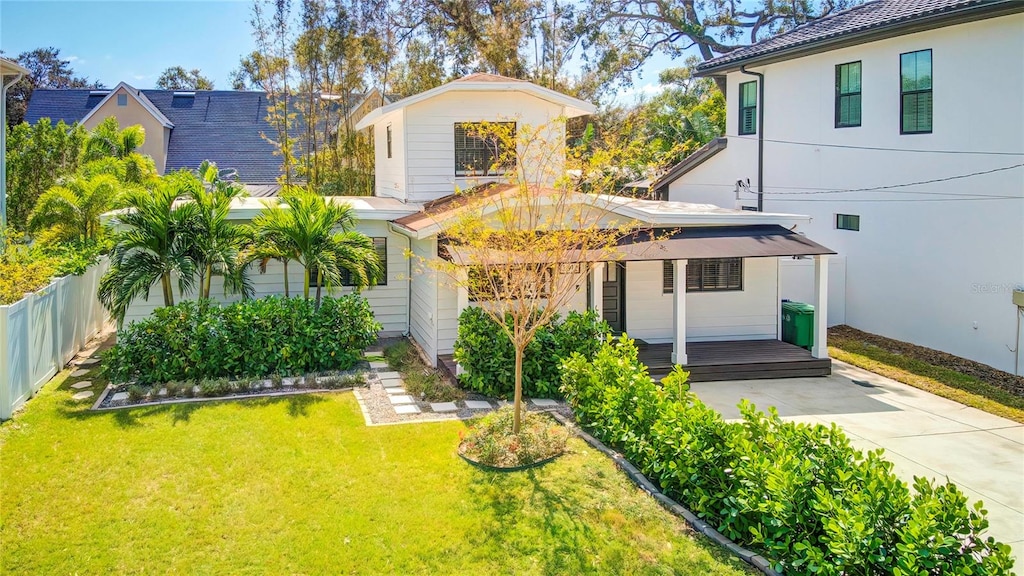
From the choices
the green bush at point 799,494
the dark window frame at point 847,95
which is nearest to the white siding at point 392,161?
the green bush at point 799,494

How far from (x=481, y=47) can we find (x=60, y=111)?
67.4ft

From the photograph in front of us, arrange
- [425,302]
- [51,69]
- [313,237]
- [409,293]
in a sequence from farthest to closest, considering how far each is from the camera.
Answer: [51,69], [409,293], [425,302], [313,237]

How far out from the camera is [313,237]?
12641 millimetres

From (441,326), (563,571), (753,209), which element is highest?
(753,209)

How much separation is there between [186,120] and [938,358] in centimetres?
3062

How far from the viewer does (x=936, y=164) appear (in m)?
14.7

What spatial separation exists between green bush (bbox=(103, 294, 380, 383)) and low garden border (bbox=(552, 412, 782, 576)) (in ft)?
14.8

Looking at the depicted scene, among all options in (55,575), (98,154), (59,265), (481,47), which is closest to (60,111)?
(98,154)

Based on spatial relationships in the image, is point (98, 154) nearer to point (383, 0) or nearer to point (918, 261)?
point (383, 0)

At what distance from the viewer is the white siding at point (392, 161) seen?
638 inches

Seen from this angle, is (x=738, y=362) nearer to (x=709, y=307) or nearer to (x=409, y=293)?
(x=709, y=307)

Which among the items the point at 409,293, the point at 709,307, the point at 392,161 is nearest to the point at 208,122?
the point at 392,161

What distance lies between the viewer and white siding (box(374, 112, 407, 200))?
1620cm

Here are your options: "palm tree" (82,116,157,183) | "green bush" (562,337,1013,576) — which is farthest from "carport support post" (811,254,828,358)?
"palm tree" (82,116,157,183)
